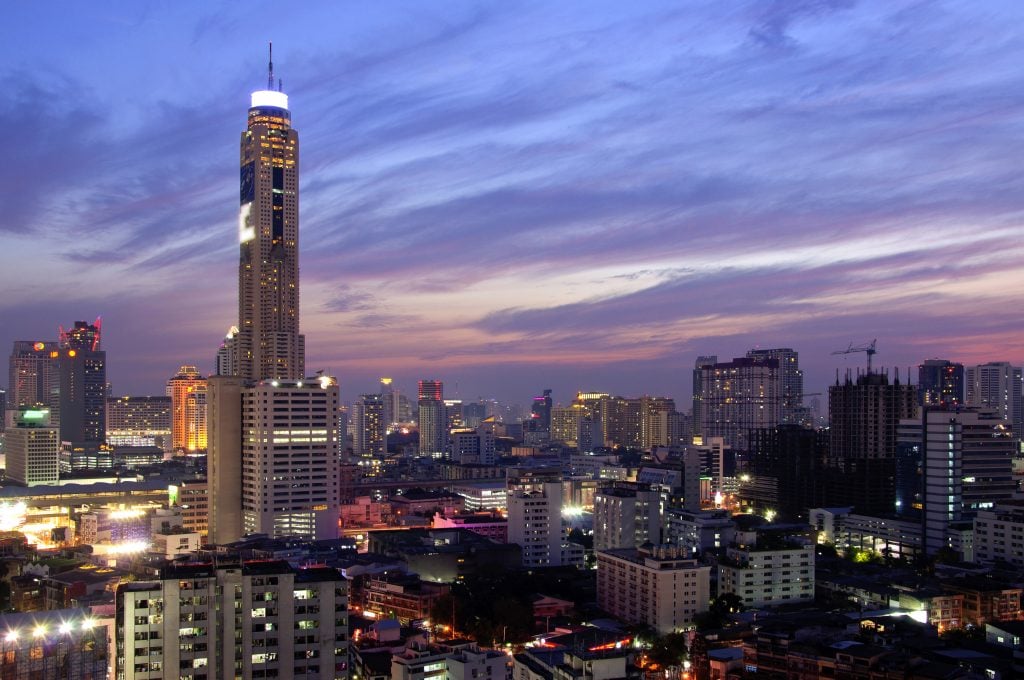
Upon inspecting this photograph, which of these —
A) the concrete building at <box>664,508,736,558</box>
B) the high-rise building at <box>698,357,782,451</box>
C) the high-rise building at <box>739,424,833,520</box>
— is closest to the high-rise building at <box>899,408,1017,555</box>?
the concrete building at <box>664,508,736,558</box>

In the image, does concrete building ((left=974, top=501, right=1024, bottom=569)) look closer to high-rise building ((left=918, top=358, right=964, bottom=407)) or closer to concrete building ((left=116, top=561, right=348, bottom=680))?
concrete building ((left=116, top=561, right=348, bottom=680))

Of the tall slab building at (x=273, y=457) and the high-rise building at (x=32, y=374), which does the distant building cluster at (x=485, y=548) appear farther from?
the high-rise building at (x=32, y=374)

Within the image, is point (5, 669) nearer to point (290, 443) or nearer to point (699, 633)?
point (699, 633)

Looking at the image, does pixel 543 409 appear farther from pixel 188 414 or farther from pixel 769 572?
pixel 769 572

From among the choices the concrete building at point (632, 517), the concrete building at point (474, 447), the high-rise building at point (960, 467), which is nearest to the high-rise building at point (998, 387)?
the concrete building at point (474, 447)

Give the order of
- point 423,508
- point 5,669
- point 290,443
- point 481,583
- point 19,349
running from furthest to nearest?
point 19,349 → point 423,508 → point 290,443 → point 481,583 → point 5,669

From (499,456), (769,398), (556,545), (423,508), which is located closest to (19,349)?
(499,456)
